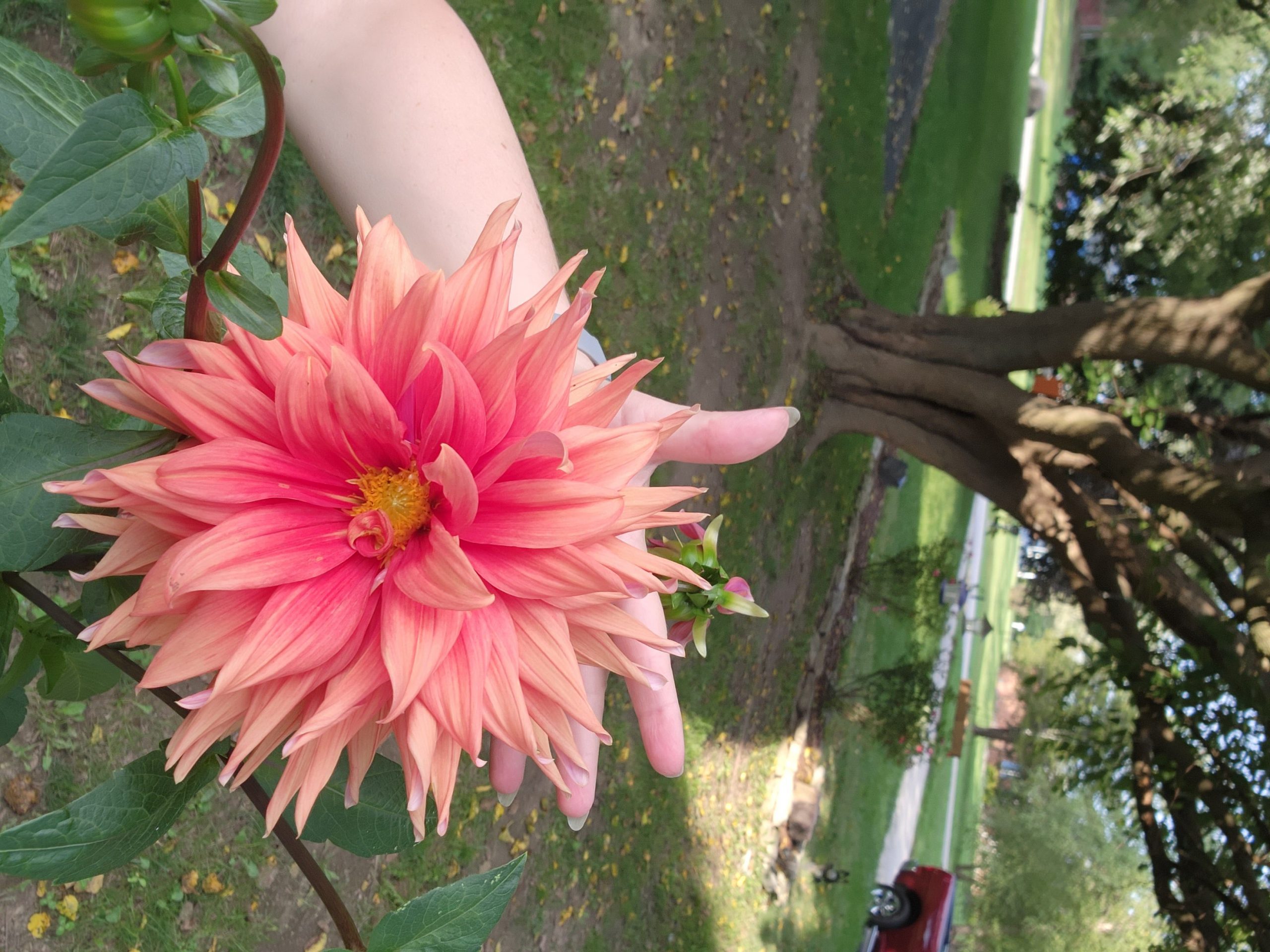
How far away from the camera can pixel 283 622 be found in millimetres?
809

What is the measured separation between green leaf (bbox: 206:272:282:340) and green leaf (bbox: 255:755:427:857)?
575mm

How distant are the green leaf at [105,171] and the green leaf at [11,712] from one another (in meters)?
0.81

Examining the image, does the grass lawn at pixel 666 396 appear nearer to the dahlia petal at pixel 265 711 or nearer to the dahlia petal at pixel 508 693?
the dahlia petal at pixel 265 711

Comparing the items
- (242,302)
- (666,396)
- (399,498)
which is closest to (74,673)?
(399,498)

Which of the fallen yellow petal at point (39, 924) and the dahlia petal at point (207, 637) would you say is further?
the fallen yellow petal at point (39, 924)

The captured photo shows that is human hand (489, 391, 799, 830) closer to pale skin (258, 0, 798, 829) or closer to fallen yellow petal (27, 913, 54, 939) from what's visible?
pale skin (258, 0, 798, 829)

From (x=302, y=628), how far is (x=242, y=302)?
0.98ft

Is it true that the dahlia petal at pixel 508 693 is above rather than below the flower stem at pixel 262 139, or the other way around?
below

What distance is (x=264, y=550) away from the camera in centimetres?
82

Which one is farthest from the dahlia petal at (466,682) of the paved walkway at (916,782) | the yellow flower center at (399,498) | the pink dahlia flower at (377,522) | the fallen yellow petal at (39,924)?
the paved walkway at (916,782)

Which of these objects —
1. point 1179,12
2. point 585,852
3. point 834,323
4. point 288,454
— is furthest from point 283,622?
point 1179,12

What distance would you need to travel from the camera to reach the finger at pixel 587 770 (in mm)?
A: 1169

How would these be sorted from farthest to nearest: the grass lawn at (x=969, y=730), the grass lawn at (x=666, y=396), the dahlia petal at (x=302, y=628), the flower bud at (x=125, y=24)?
1. the grass lawn at (x=969, y=730)
2. the grass lawn at (x=666, y=396)
3. the dahlia petal at (x=302, y=628)
4. the flower bud at (x=125, y=24)

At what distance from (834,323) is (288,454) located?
674cm
